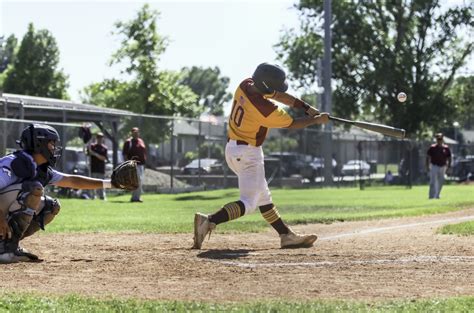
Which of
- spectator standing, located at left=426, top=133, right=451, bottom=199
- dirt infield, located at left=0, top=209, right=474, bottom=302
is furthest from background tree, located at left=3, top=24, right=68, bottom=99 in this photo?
dirt infield, located at left=0, top=209, right=474, bottom=302

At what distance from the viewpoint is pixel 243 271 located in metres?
8.08

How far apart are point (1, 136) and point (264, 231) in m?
9.10

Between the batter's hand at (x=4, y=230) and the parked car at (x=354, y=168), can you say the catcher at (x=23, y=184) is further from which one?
the parked car at (x=354, y=168)

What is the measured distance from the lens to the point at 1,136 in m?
20.4

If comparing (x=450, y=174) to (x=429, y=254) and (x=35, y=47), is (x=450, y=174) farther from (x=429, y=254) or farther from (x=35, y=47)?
(x=429, y=254)

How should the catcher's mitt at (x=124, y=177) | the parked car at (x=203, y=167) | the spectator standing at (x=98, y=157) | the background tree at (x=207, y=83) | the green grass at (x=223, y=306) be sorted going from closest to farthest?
1. the green grass at (x=223, y=306)
2. the catcher's mitt at (x=124, y=177)
3. the spectator standing at (x=98, y=157)
4. the parked car at (x=203, y=167)
5. the background tree at (x=207, y=83)

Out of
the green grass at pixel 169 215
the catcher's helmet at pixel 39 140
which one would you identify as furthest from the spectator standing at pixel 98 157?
the catcher's helmet at pixel 39 140

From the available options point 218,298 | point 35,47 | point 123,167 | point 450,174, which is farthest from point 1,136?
point 35,47

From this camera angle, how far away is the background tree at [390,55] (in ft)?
181

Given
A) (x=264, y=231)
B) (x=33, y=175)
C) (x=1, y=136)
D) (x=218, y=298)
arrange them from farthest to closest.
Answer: (x=1, y=136) → (x=264, y=231) → (x=33, y=175) → (x=218, y=298)

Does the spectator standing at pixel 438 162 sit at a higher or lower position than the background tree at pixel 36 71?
lower

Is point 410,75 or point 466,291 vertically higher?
point 410,75

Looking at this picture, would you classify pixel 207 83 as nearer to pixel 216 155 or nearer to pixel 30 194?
pixel 216 155

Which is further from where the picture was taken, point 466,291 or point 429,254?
point 429,254
